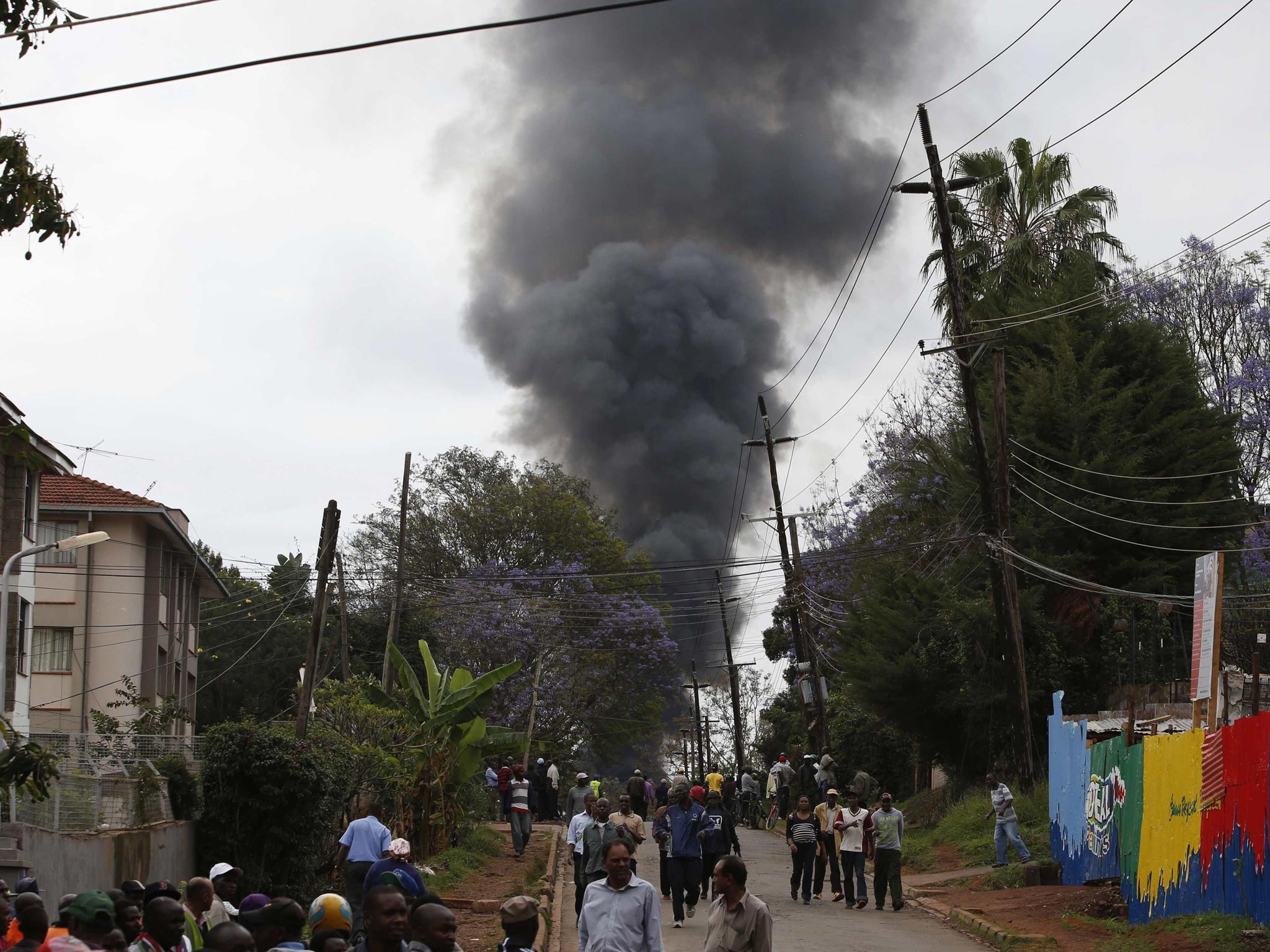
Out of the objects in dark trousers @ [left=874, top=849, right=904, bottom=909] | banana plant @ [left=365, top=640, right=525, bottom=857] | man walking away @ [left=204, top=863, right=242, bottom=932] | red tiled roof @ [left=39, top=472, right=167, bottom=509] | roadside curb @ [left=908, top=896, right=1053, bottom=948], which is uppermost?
red tiled roof @ [left=39, top=472, right=167, bottom=509]

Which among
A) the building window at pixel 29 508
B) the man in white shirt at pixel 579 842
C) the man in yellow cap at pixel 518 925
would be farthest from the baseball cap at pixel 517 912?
the building window at pixel 29 508

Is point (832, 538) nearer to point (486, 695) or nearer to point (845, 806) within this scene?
point (486, 695)

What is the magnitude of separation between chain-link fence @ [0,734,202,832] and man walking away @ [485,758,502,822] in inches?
486

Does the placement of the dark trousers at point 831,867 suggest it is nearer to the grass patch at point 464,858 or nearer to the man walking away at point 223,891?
the grass patch at point 464,858

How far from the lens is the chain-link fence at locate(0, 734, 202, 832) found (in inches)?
546

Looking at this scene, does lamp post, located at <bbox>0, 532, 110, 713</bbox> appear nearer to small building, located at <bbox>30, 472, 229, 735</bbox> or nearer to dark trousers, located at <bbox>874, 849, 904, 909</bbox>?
dark trousers, located at <bbox>874, 849, 904, 909</bbox>

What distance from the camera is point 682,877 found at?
15898 mm

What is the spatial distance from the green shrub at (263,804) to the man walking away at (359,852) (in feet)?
13.4

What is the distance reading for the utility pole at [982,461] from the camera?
72.9ft

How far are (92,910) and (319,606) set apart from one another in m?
15.6

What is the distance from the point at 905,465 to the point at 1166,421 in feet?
36.4

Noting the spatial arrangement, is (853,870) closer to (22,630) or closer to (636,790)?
(636,790)

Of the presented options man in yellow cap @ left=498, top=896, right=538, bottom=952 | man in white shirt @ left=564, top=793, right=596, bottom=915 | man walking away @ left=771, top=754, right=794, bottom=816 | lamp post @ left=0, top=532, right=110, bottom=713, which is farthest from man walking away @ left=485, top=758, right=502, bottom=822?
man in yellow cap @ left=498, top=896, right=538, bottom=952

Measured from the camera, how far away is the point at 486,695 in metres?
23.7
